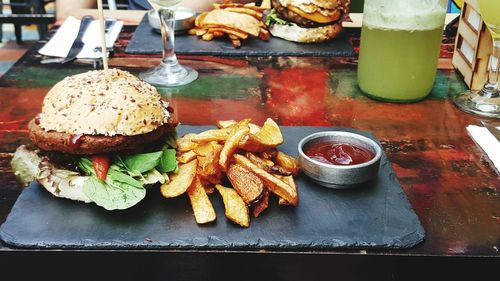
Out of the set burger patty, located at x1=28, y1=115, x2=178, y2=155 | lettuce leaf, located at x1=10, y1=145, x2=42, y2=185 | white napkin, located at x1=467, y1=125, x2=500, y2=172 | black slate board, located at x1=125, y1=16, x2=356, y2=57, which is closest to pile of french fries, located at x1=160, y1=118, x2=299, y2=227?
burger patty, located at x1=28, y1=115, x2=178, y2=155

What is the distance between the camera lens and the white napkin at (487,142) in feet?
5.93

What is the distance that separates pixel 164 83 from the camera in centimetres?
246

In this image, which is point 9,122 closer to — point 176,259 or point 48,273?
point 48,273

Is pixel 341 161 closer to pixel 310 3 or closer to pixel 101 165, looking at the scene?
pixel 101 165

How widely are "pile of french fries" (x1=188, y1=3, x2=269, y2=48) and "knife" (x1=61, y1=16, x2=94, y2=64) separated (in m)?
0.59

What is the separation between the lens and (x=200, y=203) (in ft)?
4.79

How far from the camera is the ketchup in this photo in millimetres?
1609

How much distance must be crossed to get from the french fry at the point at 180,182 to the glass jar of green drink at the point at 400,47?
3.40 feet

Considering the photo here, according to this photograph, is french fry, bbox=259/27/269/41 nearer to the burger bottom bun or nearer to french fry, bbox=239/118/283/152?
the burger bottom bun

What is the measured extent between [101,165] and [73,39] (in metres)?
1.65

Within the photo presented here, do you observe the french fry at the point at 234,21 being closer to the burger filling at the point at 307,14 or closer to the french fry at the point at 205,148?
the burger filling at the point at 307,14

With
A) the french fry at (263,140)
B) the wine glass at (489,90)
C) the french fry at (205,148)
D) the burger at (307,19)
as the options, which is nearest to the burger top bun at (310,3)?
the burger at (307,19)

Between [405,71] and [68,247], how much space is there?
1.46 m

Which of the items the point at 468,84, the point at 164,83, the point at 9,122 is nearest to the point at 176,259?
the point at 9,122
